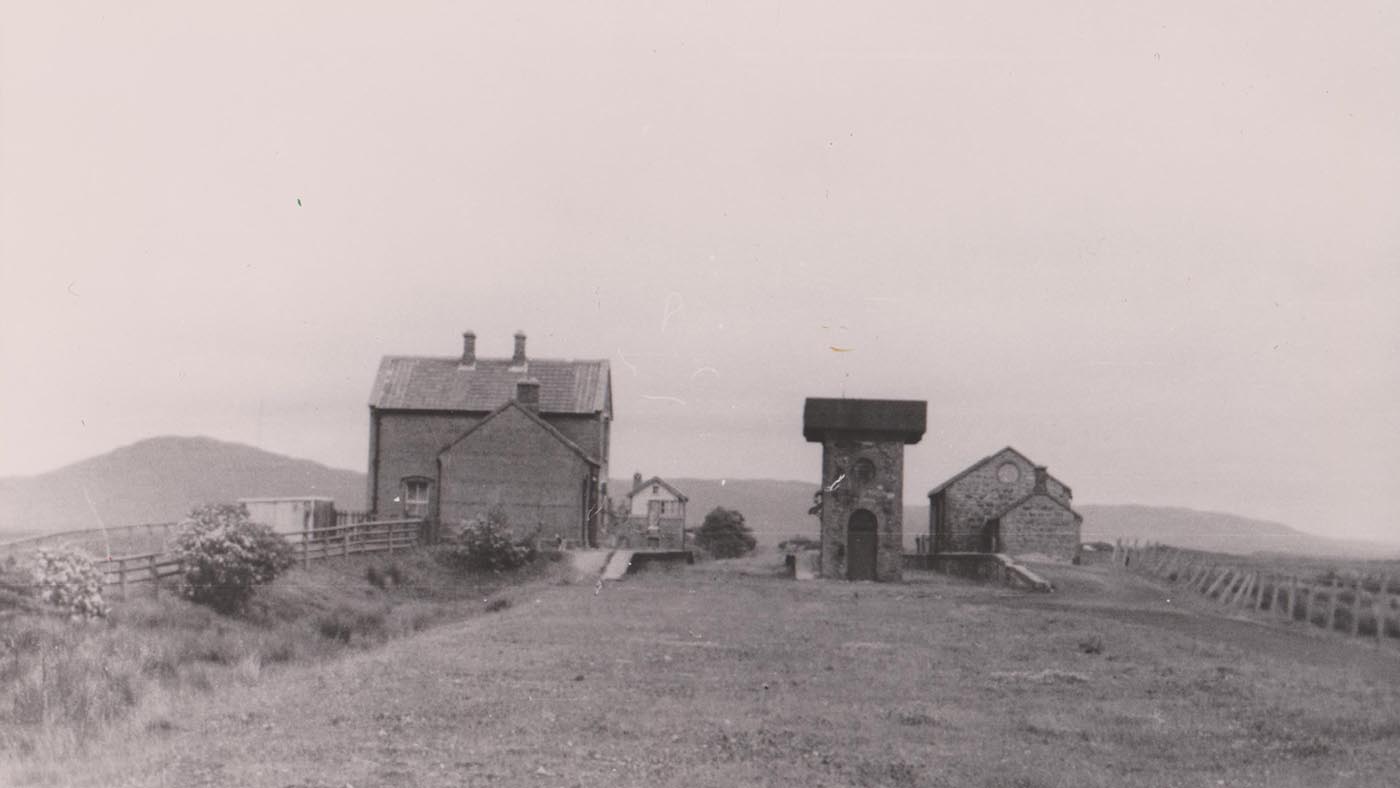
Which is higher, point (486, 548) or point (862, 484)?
point (862, 484)

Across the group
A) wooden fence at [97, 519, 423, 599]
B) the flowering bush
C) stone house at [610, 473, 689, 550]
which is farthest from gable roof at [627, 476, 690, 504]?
the flowering bush

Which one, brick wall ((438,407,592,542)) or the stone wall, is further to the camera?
the stone wall

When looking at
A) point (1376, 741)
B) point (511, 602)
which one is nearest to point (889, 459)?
point (511, 602)

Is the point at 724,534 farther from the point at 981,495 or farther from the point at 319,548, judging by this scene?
the point at 319,548

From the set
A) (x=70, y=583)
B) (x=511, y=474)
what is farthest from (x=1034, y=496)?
(x=70, y=583)

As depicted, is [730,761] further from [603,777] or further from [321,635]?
[321,635]

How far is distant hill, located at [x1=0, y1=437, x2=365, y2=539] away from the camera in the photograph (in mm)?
77188

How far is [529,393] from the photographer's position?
48344 mm

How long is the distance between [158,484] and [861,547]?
64579 millimetres

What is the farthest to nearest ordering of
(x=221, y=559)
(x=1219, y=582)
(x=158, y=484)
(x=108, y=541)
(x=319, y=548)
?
(x=158, y=484)
(x=1219, y=582)
(x=319, y=548)
(x=108, y=541)
(x=221, y=559)

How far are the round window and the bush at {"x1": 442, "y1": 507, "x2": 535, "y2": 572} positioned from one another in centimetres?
1265

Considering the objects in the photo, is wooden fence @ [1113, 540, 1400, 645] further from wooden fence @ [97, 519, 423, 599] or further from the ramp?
wooden fence @ [97, 519, 423, 599]

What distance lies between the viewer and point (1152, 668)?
59.8 ft

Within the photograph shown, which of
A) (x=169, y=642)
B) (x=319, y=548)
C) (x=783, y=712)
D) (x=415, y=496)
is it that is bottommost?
(x=169, y=642)
